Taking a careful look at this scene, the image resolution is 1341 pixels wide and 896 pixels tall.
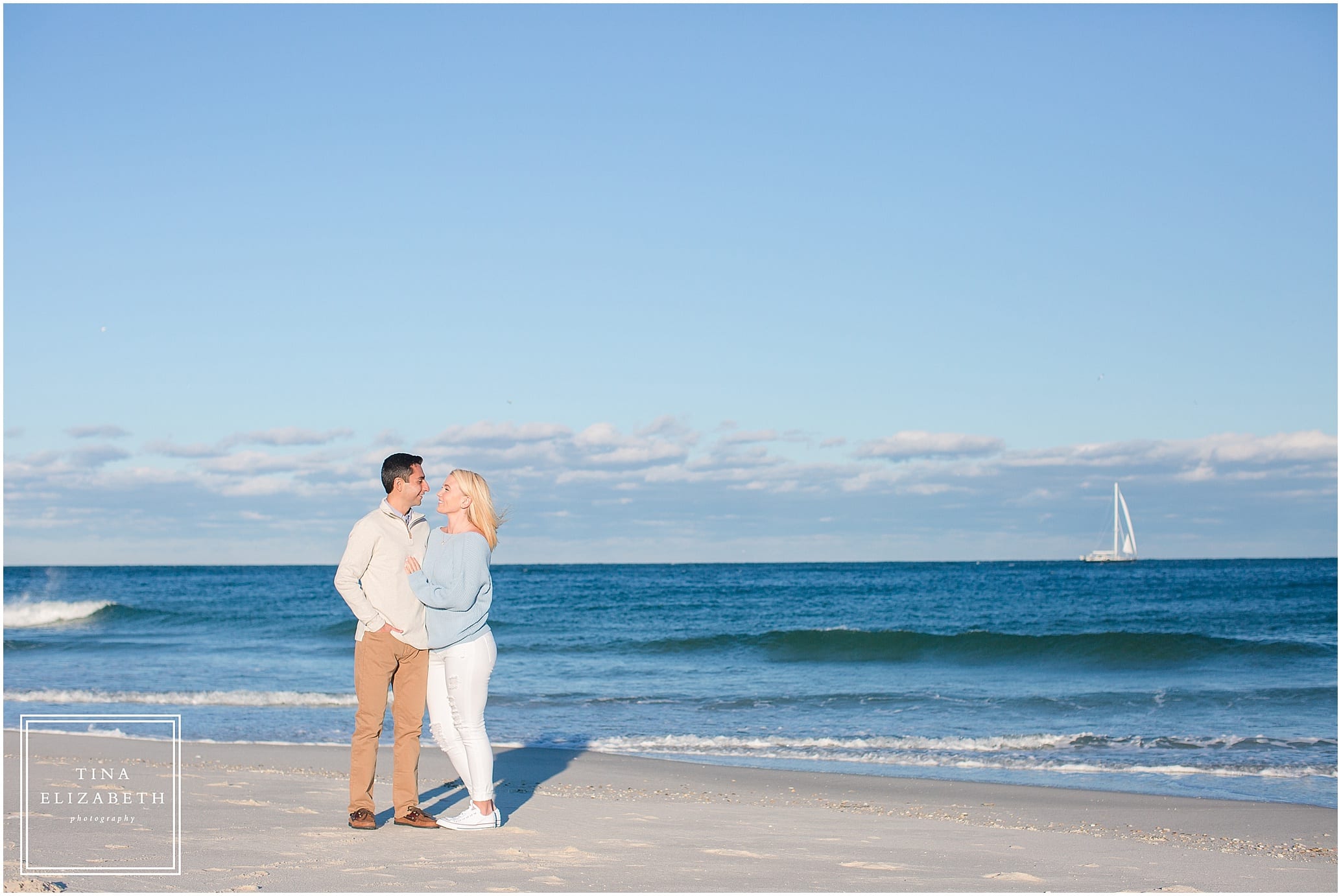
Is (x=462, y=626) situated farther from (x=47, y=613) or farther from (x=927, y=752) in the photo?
(x=47, y=613)

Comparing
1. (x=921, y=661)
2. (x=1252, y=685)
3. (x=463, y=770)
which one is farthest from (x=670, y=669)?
(x=463, y=770)

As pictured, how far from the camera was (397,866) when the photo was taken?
176 inches

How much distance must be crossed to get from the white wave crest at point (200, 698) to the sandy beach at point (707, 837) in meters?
4.71

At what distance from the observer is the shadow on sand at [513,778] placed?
661 centimetres

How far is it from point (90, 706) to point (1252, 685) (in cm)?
1568

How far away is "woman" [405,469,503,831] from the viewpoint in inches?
196

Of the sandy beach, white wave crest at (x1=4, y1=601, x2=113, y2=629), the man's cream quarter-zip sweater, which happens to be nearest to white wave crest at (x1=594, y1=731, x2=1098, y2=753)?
the sandy beach

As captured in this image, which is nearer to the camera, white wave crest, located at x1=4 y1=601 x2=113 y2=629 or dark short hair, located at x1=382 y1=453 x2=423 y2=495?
dark short hair, located at x1=382 y1=453 x2=423 y2=495

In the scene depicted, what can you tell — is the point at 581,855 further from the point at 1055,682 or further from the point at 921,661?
the point at 921,661

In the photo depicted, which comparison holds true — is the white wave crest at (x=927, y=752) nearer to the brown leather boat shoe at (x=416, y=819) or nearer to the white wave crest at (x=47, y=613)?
the brown leather boat shoe at (x=416, y=819)

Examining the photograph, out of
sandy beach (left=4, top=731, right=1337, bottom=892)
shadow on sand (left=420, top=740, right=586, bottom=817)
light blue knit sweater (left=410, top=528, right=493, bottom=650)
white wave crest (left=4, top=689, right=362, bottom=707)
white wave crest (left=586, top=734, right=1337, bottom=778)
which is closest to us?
sandy beach (left=4, top=731, right=1337, bottom=892)
